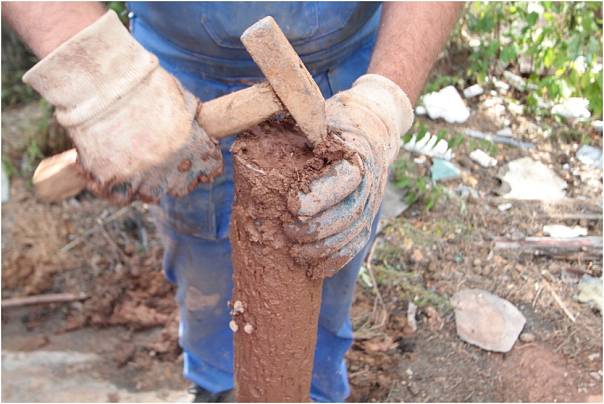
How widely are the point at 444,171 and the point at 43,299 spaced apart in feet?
7.50

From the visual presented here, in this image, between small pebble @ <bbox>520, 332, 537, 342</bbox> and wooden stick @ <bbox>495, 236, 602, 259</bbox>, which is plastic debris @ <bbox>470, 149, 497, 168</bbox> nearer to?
wooden stick @ <bbox>495, 236, 602, 259</bbox>

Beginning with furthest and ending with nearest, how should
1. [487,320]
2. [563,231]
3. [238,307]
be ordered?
[563,231] < [487,320] < [238,307]

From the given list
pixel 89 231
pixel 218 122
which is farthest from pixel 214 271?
pixel 89 231

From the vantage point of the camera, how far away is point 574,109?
3996 mm

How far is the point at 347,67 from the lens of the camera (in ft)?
7.11

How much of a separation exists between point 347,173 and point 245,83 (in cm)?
73

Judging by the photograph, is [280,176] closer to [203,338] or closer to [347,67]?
[347,67]

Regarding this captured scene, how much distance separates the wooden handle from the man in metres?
0.03

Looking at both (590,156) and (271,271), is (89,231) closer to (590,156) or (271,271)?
(271,271)

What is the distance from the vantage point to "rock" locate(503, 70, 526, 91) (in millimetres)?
4277

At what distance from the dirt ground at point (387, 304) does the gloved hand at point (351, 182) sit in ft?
4.85

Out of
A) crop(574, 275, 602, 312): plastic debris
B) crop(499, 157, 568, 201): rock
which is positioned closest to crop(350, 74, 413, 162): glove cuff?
crop(574, 275, 602, 312): plastic debris

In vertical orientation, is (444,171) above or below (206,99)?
below

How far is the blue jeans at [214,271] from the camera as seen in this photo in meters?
2.10
